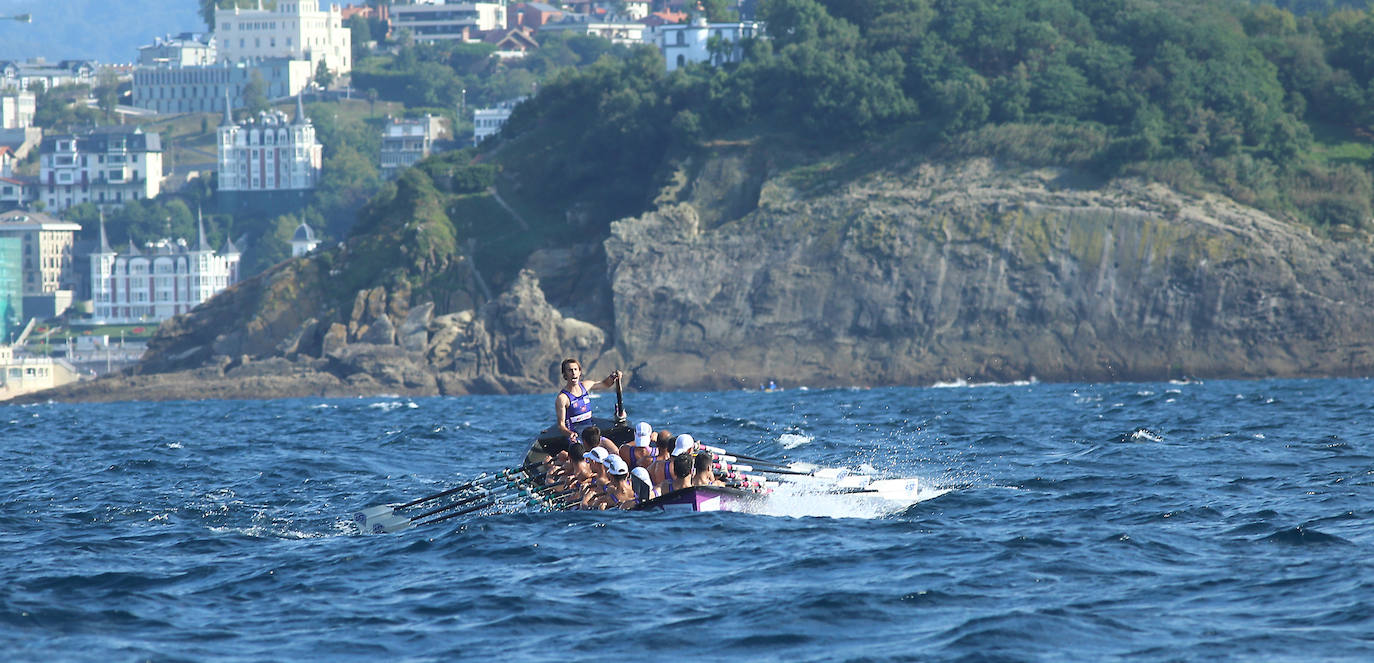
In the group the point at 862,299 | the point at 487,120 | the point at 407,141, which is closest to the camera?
the point at 862,299

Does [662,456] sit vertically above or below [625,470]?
above

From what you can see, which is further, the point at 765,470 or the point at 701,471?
the point at 765,470

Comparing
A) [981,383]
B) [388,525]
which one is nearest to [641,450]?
[388,525]

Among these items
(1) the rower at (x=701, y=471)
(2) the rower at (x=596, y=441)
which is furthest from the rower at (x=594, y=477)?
(1) the rower at (x=701, y=471)

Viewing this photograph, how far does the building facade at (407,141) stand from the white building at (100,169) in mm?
29046

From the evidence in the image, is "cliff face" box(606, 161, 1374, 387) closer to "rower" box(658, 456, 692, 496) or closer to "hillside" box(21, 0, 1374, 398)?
"hillside" box(21, 0, 1374, 398)

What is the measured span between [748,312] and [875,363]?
7080 millimetres

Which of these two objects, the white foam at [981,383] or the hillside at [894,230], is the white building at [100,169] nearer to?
the hillside at [894,230]

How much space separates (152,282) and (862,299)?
105 m

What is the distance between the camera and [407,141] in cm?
17862

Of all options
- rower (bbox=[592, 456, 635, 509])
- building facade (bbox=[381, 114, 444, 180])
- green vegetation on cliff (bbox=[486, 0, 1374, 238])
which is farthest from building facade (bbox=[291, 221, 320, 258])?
rower (bbox=[592, 456, 635, 509])

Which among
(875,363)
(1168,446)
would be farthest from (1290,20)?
(1168,446)

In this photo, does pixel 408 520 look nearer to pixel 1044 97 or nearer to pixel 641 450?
pixel 641 450

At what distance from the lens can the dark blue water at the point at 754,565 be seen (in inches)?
562
